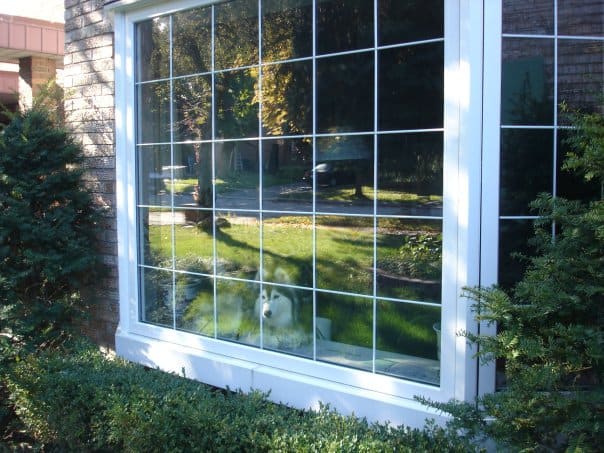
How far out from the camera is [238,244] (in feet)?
15.0

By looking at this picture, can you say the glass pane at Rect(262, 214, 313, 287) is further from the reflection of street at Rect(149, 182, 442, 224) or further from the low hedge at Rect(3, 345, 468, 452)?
the low hedge at Rect(3, 345, 468, 452)

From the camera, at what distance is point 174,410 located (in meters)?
3.66

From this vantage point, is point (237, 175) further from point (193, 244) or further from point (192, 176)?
point (193, 244)

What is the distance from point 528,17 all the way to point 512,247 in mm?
1174

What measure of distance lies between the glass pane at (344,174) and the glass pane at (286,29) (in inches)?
24.7

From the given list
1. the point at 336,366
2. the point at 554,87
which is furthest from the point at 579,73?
the point at 336,366

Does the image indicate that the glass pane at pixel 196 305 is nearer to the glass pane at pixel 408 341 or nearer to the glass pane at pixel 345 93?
the glass pane at pixel 408 341

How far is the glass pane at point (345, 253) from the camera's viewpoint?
3.91 meters

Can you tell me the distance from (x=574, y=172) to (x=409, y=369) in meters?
1.41

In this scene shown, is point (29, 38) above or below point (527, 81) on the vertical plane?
above

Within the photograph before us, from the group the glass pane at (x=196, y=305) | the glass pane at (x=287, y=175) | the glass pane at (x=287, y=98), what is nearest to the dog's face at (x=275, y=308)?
the glass pane at (x=196, y=305)

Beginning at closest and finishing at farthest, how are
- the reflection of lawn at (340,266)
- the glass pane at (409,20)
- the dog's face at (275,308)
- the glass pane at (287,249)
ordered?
the glass pane at (409,20), the reflection of lawn at (340,266), the glass pane at (287,249), the dog's face at (275,308)

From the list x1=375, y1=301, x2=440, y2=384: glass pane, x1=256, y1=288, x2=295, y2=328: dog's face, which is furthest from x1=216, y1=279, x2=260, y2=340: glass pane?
x1=375, y1=301, x2=440, y2=384: glass pane

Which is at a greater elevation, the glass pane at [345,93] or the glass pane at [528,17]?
the glass pane at [528,17]
